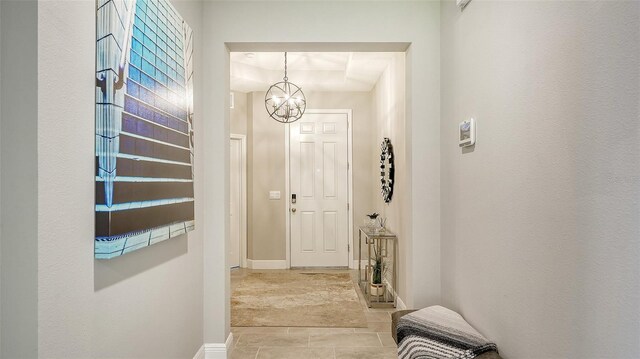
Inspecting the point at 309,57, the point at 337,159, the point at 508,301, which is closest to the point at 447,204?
the point at 508,301

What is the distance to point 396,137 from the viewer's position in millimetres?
4020

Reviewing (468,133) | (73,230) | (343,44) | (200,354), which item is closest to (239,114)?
(343,44)

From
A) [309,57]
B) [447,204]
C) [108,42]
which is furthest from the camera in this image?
[309,57]

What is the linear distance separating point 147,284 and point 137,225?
14.5 inches

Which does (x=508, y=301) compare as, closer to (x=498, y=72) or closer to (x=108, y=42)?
(x=498, y=72)

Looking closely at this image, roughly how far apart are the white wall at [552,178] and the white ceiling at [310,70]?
7.91 feet

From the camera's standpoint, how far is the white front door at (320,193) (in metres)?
5.80

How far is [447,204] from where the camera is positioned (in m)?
2.64

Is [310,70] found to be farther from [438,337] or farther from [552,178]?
[552,178]

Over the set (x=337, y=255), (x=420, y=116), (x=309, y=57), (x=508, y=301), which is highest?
(x=309, y=57)

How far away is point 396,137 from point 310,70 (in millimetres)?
1893

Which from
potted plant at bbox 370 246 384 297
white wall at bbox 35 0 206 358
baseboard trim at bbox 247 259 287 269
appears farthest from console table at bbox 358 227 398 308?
white wall at bbox 35 0 206 358

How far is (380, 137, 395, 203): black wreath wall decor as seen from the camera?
428 cm

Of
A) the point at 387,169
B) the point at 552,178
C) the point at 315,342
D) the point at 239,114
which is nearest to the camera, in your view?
the point at 552,178
